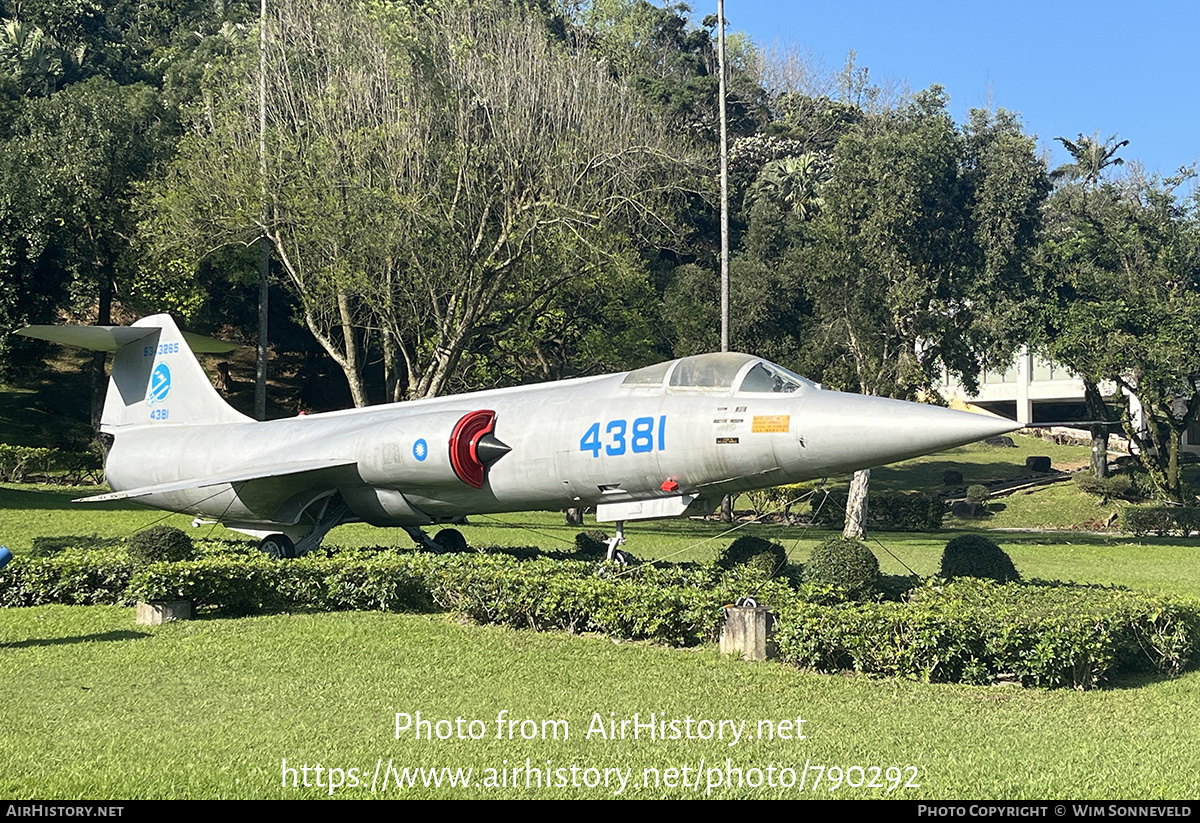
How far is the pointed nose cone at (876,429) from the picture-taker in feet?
41.0

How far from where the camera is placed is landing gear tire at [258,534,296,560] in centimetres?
1888

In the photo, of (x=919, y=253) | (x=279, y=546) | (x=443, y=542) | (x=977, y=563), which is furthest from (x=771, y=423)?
(x=919, y=253)

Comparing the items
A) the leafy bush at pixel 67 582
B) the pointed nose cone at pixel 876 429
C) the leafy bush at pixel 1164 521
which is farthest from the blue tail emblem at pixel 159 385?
the leafy bush at pixel 1164 521

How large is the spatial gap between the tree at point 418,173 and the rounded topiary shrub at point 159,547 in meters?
13.3

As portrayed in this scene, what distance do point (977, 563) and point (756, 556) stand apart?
321 centimetres

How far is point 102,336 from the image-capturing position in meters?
21.1

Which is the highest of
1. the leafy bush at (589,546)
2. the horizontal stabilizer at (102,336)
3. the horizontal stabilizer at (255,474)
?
the horizontal stabilizer at (102,336)

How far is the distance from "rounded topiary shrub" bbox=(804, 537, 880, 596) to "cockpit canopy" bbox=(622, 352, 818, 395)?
7.92 ft

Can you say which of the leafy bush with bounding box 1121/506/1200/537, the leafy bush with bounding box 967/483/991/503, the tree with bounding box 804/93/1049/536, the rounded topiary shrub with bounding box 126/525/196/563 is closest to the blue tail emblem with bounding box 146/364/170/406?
the rounded topiary shrub with bounding box 126/525/196/563

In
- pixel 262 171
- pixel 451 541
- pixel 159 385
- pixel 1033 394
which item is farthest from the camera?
pixel 1033 394

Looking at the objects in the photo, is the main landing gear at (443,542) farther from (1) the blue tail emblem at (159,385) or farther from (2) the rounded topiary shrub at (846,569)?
(2) the rounded topiary shrub at (846,569)

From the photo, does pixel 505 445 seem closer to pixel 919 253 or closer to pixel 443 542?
pixel 443 542

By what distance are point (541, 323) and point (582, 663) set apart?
2747 cm

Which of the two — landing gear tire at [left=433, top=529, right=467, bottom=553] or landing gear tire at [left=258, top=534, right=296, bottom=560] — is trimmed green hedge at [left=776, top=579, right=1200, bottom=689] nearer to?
landing gear tire at [left=433, top=529, right=467, bottom=553]
